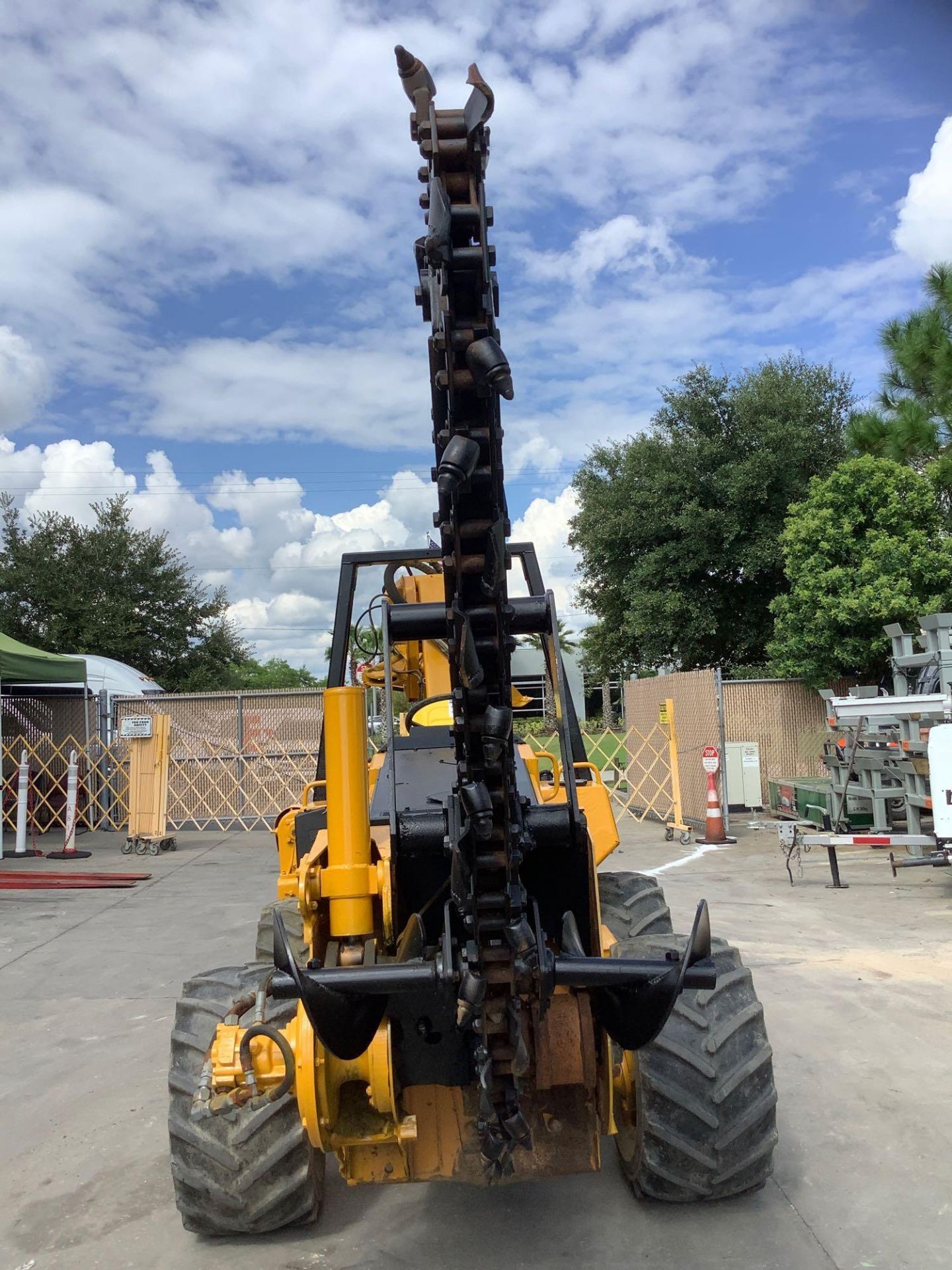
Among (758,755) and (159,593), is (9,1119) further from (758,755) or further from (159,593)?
(159,593)

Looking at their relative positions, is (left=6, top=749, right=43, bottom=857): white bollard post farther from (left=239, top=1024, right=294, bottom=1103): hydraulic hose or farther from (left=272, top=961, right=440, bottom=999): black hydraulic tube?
(left=272, top=961, right=440, bottom=999): black hydraulic tube

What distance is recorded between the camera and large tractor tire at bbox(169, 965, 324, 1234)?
359cm

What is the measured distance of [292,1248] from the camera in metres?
3.66

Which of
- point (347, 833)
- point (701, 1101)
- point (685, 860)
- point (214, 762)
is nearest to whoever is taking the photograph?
point (347, 833)

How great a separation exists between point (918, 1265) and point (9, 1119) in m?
4.30

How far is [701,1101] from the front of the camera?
3.51 metres

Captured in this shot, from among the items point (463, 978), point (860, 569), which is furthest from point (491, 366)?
point (860, 569)

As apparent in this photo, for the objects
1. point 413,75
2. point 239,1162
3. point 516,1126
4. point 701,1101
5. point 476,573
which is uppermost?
point 413,75

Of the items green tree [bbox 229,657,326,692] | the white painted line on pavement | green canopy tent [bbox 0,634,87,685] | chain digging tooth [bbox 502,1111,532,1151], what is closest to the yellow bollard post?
chain digging tooth [bbox 502,1111,532,1151]

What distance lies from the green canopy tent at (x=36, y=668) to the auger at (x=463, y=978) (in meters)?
13.3

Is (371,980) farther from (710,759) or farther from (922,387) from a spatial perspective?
(922,387)

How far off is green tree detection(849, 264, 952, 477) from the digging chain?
58.4 feet

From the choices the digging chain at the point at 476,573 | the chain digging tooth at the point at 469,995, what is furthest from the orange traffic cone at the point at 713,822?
the chain digging tooth at the point at 469,995

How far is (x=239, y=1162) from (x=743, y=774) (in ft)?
47.6
